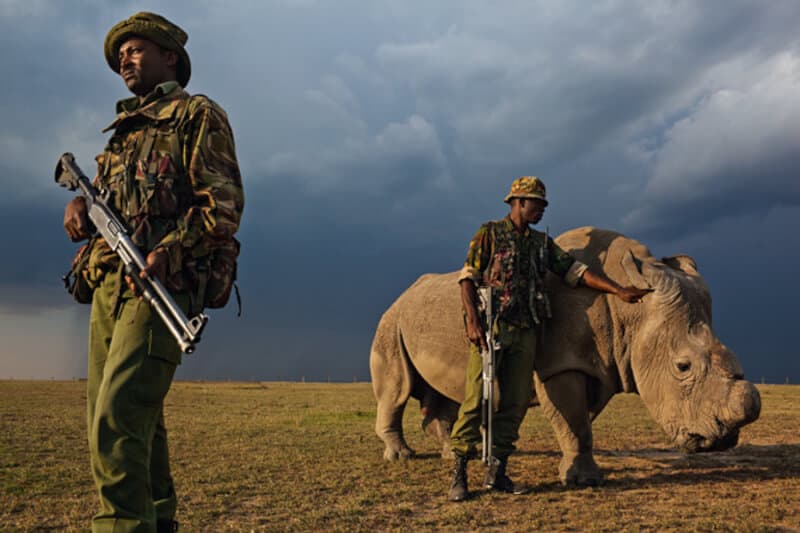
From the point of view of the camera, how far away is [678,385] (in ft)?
19.4

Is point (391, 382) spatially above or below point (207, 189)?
below

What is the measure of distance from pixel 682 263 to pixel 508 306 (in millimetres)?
2285

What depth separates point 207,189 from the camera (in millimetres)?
3195

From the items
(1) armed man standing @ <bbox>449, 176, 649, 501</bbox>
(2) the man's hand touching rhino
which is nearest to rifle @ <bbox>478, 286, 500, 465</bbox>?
(1) armed man standing @ <bbox>449, 176, 649, 501</bbox>

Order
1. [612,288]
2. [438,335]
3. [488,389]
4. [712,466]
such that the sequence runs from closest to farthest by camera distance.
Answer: [488,389] < [612,288] < [712,466] < [438,335]

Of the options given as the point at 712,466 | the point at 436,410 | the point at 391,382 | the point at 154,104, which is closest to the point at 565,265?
the point at 712,466

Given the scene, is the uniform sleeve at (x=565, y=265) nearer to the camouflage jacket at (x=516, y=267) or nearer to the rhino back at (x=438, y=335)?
the camouflage jacket at (x=516, y=267)

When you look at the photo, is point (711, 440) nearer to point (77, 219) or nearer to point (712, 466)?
point (712, 466)

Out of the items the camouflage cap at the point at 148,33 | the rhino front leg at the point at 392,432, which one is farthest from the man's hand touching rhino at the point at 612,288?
the camouflage cap at the point at 148,33

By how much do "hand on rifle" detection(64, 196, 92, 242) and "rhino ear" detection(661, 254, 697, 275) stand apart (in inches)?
223

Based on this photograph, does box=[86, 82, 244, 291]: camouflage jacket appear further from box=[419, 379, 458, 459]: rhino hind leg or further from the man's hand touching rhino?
box=[419, 379, 458, 459]: rhino hind leg

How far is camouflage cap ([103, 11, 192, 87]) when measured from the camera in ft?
11.4

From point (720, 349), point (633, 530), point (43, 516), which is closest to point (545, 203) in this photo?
point (720, 349)

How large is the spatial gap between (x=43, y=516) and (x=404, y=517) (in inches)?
111
